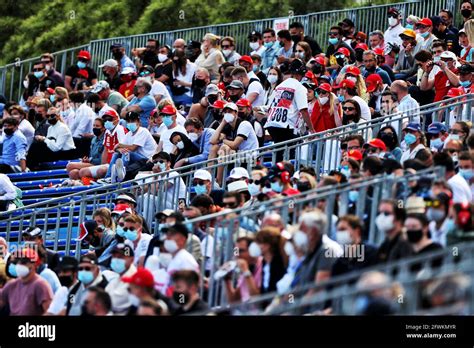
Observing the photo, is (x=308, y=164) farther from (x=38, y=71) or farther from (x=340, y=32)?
(x=38, y=71)

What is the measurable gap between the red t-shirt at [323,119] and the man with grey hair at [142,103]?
12.6 ft

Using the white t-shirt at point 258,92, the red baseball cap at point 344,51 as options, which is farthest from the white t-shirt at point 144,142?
the red baseball cap at point 344,51

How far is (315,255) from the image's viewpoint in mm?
15906

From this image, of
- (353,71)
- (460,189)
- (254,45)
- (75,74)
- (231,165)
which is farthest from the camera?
(75,74)

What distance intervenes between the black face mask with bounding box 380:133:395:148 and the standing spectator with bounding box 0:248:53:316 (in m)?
4.11

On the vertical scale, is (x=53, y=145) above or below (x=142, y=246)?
above

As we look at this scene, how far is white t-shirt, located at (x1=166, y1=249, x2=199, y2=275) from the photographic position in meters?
17.2

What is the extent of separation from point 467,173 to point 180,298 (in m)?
3.26

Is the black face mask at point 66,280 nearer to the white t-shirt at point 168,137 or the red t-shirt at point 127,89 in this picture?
the white t-shirt at point 168,137

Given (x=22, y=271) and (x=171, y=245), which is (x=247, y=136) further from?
(x=171, y=245)

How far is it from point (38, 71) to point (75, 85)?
0.67 metres

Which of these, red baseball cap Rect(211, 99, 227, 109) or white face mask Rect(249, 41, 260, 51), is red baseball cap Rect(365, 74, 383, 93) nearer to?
red baseball cap Rect(211, 99, 227, 109)

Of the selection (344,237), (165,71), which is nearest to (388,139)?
(344,237)

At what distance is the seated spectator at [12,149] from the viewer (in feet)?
86.1
